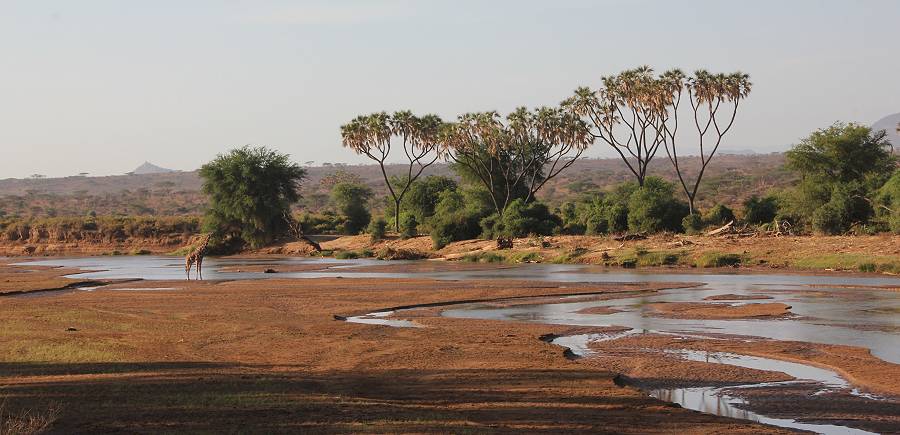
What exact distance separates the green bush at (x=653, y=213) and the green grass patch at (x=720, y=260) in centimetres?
1266

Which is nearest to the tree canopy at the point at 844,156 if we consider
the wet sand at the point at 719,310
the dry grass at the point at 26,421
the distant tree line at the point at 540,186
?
the distant tree line at the point at 540,186

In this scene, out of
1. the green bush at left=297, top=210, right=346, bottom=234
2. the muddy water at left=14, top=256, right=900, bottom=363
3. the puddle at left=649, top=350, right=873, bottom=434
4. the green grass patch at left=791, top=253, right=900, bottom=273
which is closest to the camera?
the puddle at left=649, top=350, right=873, bottom=434

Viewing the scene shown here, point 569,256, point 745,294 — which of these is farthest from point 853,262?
point 569,256

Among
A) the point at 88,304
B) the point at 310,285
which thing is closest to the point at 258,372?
the point at 88,304

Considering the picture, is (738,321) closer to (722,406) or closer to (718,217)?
(722,406)

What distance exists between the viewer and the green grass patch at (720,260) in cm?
4831

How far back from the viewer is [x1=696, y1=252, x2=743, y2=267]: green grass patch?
48312 mm

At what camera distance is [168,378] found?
652 inches

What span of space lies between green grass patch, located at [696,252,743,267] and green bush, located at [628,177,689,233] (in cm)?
1266

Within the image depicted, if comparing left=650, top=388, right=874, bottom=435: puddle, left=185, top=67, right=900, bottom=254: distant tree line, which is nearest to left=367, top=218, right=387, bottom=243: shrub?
left=185, top=67, right=900, bottom=254: distant tree line

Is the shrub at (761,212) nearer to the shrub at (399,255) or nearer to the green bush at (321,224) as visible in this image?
the shrub at (399,255)

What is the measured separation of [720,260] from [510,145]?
33.3 metres

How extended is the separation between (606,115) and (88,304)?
5023 centimetres

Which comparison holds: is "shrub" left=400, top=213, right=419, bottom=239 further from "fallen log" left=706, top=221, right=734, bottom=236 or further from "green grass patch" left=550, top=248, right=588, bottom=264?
"fallen log" left=706, top=221, right=734, bottom=236
